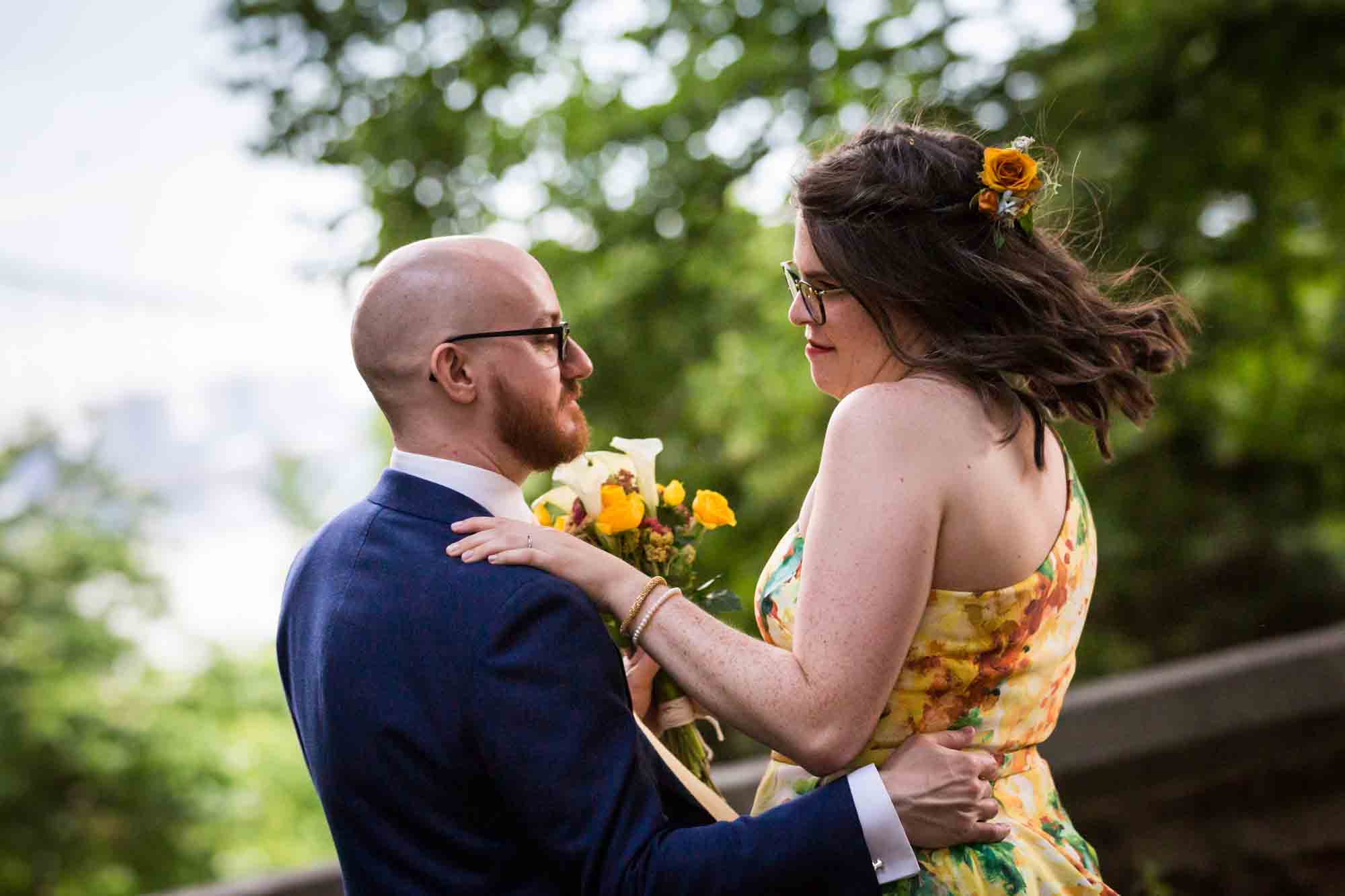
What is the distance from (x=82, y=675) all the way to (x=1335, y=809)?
1114 centimetres

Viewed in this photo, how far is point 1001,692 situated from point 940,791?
0.24m

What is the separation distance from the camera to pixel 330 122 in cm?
741

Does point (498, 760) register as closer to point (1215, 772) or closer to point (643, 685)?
point (643, 685)

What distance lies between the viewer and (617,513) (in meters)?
2.45

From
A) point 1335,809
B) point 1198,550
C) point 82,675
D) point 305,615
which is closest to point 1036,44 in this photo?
point 1335,809

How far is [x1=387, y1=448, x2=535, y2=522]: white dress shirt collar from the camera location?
7.67ft

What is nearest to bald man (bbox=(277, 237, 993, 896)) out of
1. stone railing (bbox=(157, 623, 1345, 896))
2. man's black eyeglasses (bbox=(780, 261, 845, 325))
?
man's black eyeglasses (bbox=(780, 261, 845, 325))

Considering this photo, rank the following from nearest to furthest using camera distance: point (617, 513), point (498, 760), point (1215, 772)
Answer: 1. point (498, 760)
2. point (617, 513)
3. point (1215, 772)

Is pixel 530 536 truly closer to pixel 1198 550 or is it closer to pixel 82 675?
pixel 1198 550

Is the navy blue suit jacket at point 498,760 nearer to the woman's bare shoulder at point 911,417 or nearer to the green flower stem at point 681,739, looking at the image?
the green flower stem at point 681,739

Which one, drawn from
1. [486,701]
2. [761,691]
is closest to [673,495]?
[761,691]

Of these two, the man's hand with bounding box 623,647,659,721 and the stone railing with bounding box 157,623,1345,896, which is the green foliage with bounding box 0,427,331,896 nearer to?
the stone railing with bounding box 157,623,1345,896

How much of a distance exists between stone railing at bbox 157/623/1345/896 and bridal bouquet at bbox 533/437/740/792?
1.50m

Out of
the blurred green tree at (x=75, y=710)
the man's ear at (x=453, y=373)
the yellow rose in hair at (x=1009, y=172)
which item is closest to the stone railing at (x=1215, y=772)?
the man's ear at (x=453, y=373)
